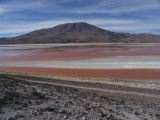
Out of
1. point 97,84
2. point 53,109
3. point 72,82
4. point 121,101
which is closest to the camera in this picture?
point 53,109

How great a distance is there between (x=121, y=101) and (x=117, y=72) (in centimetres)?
1374

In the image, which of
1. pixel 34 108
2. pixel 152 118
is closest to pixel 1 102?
pixel 34 108

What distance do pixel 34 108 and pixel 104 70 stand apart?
60.5 feet

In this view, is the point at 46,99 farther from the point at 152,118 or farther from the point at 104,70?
the point at 104,70

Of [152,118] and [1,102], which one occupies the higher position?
[1,102]

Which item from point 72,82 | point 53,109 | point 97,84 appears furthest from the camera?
point 72,82

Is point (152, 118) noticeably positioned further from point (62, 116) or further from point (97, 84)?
point (97, 84)

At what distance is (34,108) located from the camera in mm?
9695

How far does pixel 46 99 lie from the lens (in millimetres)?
11281

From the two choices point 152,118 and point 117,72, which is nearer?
point 152,118

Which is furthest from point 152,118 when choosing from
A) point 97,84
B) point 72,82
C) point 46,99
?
point 72,82

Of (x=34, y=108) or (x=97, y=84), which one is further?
(x=97, y=84)

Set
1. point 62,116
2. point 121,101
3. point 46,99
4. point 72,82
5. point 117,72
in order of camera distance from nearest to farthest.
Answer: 1. point 62,116
2. point 46,99
3. point 121,101
4. point 72,82
5. point 117,72

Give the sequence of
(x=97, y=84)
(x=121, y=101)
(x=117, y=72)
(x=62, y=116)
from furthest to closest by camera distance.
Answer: (x=117, y=72) → (x=97, y=84) → (x=121, y=101) → (x=62, y=116)
